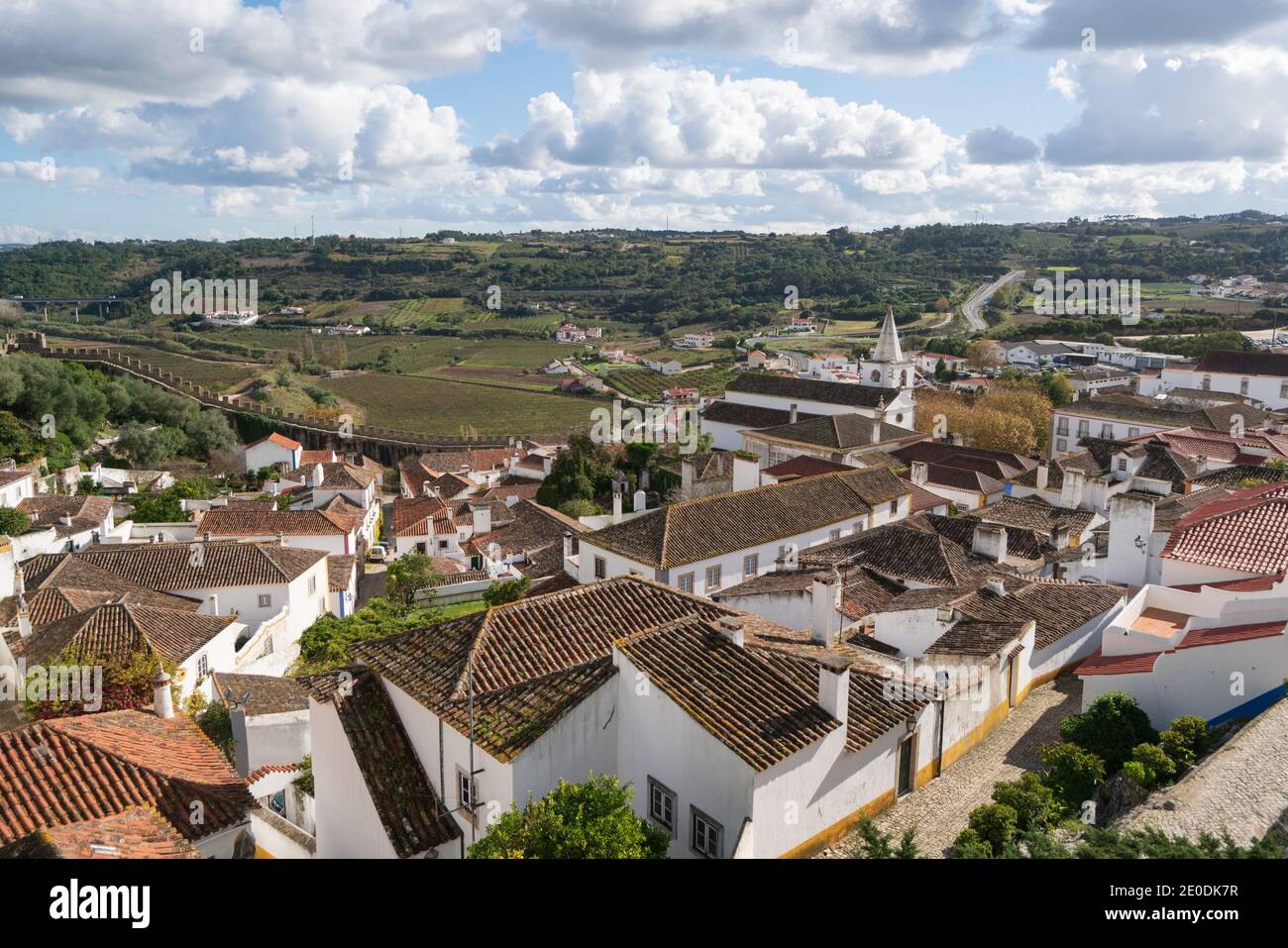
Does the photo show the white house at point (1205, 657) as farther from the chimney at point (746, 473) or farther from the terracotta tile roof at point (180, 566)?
the chimney at point (746, 473)

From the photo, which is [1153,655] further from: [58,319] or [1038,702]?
[58,319]

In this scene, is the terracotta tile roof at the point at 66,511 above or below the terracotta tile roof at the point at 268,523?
above

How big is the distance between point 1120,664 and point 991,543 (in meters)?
10.3

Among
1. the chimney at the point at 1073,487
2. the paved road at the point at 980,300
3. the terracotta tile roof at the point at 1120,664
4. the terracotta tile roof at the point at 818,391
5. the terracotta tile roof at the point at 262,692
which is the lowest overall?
the terracotta tile roof at the point at 262,692

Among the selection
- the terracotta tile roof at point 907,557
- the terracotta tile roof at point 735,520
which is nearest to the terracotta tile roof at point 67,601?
the terracotta tile roof at point 735,520

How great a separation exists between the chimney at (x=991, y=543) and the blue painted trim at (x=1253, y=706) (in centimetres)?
1126

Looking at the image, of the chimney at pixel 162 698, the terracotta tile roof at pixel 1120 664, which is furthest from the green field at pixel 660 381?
the terracotta tile roof at pixel 1120 664

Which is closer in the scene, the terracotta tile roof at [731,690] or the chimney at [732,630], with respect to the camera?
the terracotta tile roof at [731,690]

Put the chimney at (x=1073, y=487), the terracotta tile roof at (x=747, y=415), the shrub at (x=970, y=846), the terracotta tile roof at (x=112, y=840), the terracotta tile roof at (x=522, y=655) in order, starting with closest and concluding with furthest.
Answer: the terracotta tile roof at (x=112, y=840), the shrub at (x=970, y=846), the terracotta tile roof at (x=522, y=655), the chimney at (x=1073, y=487), the terracotta tile roof at (x=747, y=415)


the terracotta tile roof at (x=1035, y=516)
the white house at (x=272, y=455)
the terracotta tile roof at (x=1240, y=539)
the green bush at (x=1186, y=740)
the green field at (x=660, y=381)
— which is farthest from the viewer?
the green field at (x=660, y=381)

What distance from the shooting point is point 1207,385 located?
163 feet

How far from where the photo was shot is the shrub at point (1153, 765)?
9.51 metres

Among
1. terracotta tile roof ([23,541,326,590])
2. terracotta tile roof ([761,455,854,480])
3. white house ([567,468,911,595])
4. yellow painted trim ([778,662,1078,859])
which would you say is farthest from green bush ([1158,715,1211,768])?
terracotta tile roof ([761,455,854,480])
